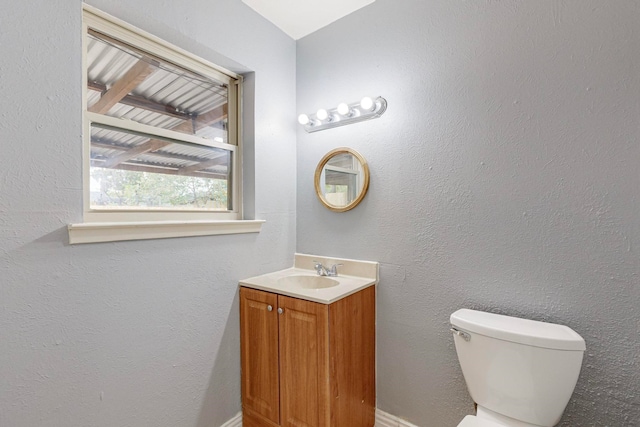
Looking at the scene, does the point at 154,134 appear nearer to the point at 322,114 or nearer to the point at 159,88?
the point at 159,88

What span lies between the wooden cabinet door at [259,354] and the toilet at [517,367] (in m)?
0.87

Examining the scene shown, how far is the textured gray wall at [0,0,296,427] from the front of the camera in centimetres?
99

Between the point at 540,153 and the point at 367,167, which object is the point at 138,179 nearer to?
the point at 367,167

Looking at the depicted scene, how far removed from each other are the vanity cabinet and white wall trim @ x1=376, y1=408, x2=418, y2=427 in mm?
40

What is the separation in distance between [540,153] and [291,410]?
64.1 inches

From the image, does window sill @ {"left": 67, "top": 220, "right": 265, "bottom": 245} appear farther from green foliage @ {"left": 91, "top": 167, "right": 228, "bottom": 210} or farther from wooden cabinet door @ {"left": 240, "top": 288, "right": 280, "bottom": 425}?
wooden cabinet door @ {"left": 240, "top": 288, "right": 280, "bottom": 425}

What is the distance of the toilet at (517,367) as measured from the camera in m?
1.04

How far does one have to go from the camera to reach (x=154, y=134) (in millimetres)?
1456

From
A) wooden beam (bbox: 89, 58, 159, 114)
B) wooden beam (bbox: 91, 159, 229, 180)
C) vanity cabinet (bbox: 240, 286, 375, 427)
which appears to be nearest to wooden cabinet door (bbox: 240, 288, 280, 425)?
vanity cabinet (bbox: 240, 286, 375, 427)

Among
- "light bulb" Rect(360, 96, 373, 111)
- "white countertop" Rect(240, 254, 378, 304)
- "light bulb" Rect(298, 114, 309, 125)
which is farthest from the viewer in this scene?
"light bulb" Rect(298, 114, 309, 125)

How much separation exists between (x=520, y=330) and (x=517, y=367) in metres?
0.13

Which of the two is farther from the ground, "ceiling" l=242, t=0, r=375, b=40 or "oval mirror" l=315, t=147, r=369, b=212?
"ceiling" l=242, t=0, r=375, b=40

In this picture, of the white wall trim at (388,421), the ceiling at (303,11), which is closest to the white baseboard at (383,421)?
the white wall trim at (388,421)

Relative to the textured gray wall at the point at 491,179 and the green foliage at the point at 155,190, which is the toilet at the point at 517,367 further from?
the green foliage at the point at 155,190
